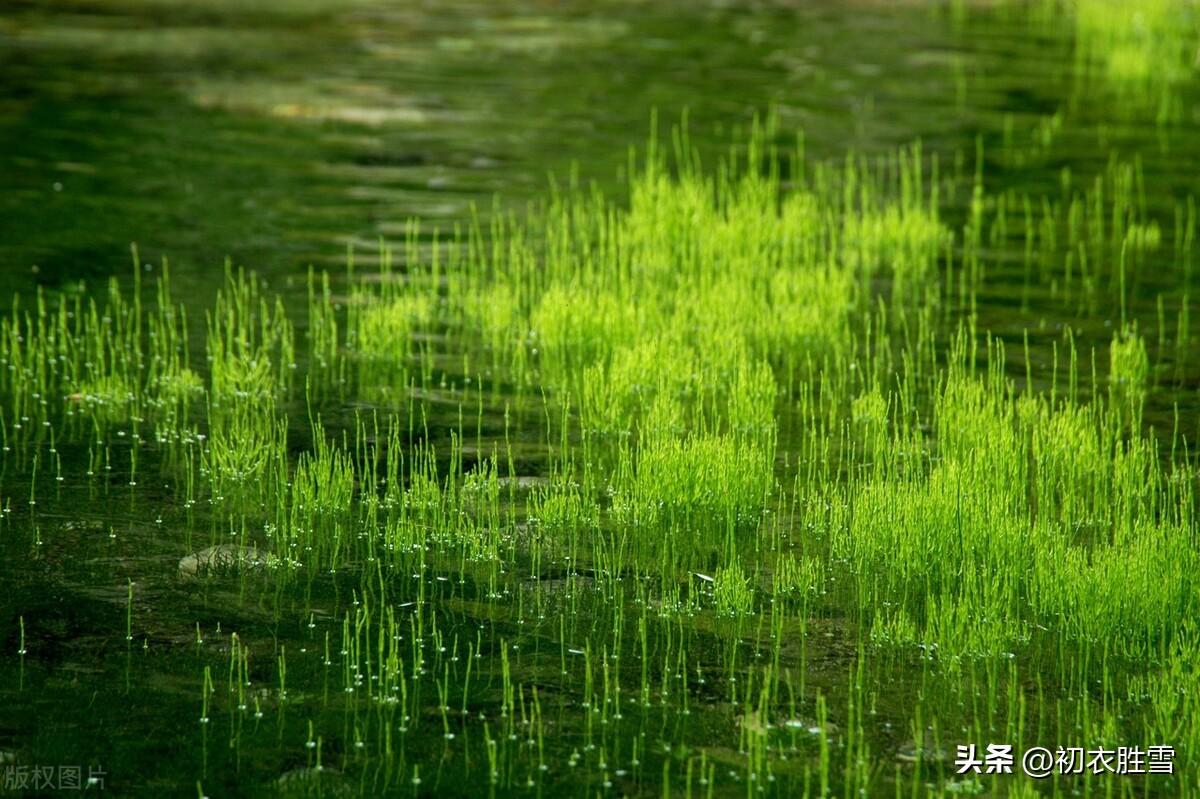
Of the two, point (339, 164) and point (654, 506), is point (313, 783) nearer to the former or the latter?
point (654, 506)

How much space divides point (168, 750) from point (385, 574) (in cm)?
170

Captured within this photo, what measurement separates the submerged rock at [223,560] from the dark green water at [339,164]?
0.08 metres

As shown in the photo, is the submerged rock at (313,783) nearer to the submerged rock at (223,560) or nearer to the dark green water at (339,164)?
the dark green water at (339,164)

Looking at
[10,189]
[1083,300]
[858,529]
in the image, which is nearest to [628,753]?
[858,529]

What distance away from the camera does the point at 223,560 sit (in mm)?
7727

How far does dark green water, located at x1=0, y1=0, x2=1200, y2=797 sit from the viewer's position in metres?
6.49

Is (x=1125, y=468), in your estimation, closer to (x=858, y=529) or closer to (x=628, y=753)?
(x=858, y=529)

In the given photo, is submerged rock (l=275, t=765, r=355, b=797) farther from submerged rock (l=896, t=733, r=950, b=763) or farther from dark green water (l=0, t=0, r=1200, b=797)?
submerged rock (l=896, t=733, r=950, b=763)

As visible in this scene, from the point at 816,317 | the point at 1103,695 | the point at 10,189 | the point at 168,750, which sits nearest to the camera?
the point at 168,750

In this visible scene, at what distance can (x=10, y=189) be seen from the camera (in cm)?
1484

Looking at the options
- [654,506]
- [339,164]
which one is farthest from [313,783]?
[339,164]

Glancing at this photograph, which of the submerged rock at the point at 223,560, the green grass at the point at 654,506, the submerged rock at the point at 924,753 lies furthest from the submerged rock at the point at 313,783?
the submerged rock at the point at 924,753

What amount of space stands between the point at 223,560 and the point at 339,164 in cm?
911

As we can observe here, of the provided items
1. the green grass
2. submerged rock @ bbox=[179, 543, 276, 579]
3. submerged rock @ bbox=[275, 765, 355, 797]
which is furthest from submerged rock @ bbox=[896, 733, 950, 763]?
submerged rock @ bbox=[179, 543, 276, 579]
